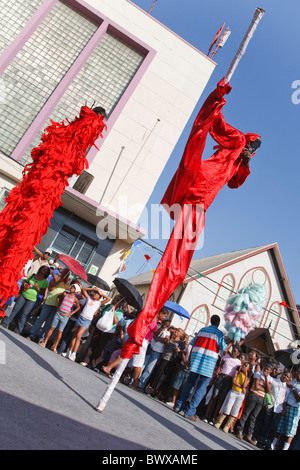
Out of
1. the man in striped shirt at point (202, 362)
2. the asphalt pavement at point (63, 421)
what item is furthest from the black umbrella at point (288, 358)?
the asphalt pavement at point (63, 421)

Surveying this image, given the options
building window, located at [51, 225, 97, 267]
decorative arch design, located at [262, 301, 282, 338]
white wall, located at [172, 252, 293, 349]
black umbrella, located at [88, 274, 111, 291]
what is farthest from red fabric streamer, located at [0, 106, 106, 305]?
decorative arch design, located at [262, 301, 282, 338]

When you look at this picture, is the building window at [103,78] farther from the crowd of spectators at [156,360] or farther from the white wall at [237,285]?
the white wall at [237,285]

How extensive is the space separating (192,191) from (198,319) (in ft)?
57.2

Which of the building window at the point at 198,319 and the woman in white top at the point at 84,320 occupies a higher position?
the building window at the point at 198,319

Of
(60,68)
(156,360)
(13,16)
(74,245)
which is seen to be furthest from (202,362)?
(13,16)

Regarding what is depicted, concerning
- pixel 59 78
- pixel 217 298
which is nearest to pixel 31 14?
pixel 59 78

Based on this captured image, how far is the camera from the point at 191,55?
14734 mm

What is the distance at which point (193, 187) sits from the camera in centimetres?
403

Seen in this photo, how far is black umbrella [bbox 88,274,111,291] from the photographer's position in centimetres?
1155

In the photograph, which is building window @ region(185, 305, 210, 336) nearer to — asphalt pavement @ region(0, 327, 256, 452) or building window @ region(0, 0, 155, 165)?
building window @ region(0, 0, 155, 165)

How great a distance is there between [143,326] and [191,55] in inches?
Result: 533

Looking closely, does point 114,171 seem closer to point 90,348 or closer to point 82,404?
point 90,348

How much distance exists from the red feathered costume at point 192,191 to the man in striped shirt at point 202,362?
114 inches

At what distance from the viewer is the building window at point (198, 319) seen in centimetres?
2038
